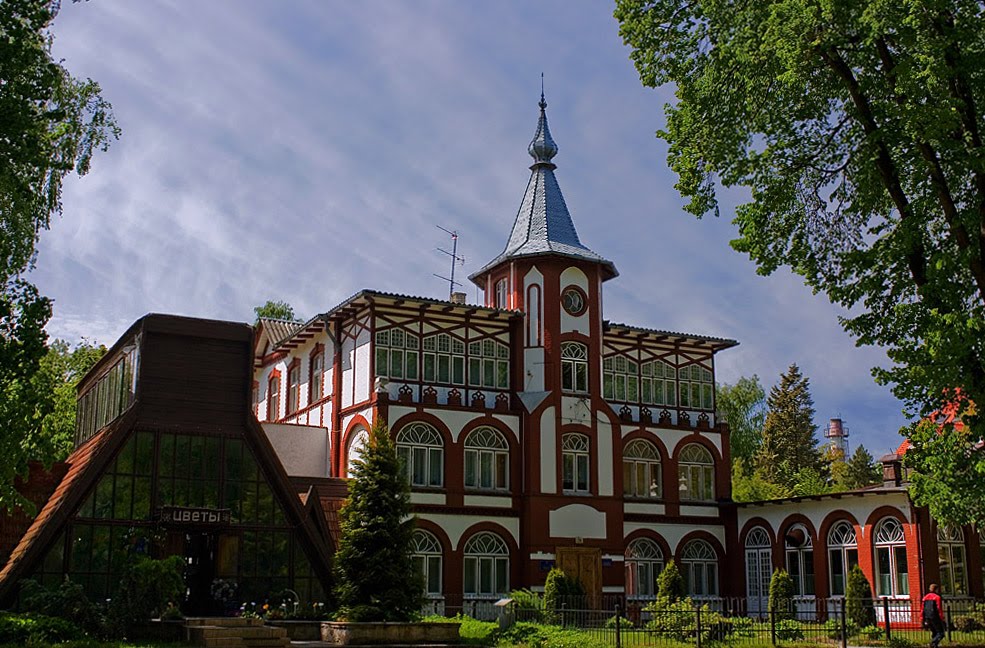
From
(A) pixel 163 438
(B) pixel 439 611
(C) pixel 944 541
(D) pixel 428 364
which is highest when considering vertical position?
(D) pixel 428 364

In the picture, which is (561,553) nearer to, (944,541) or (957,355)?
(944,541)

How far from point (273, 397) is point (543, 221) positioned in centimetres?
1283

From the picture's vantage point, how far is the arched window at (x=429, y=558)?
33.5 meters

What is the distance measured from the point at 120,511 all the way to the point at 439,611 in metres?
11.0

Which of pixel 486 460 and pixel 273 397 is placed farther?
pixel 273 397

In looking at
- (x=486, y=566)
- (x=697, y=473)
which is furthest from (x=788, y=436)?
(x=486, y=566)

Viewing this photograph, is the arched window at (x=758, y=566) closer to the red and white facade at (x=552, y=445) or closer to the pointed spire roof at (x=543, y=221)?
the red and white facade at (x=552, y=445)

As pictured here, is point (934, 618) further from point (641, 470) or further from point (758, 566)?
point (641, 470)

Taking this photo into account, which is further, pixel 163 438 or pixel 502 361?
pixel 502 361

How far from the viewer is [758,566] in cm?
3912

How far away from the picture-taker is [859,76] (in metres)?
18.0

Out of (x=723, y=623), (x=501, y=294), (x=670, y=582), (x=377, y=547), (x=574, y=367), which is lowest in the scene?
(x=723, y=623)

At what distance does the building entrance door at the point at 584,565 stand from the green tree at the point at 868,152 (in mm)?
17971

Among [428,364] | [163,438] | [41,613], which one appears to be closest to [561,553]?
[428,364]
